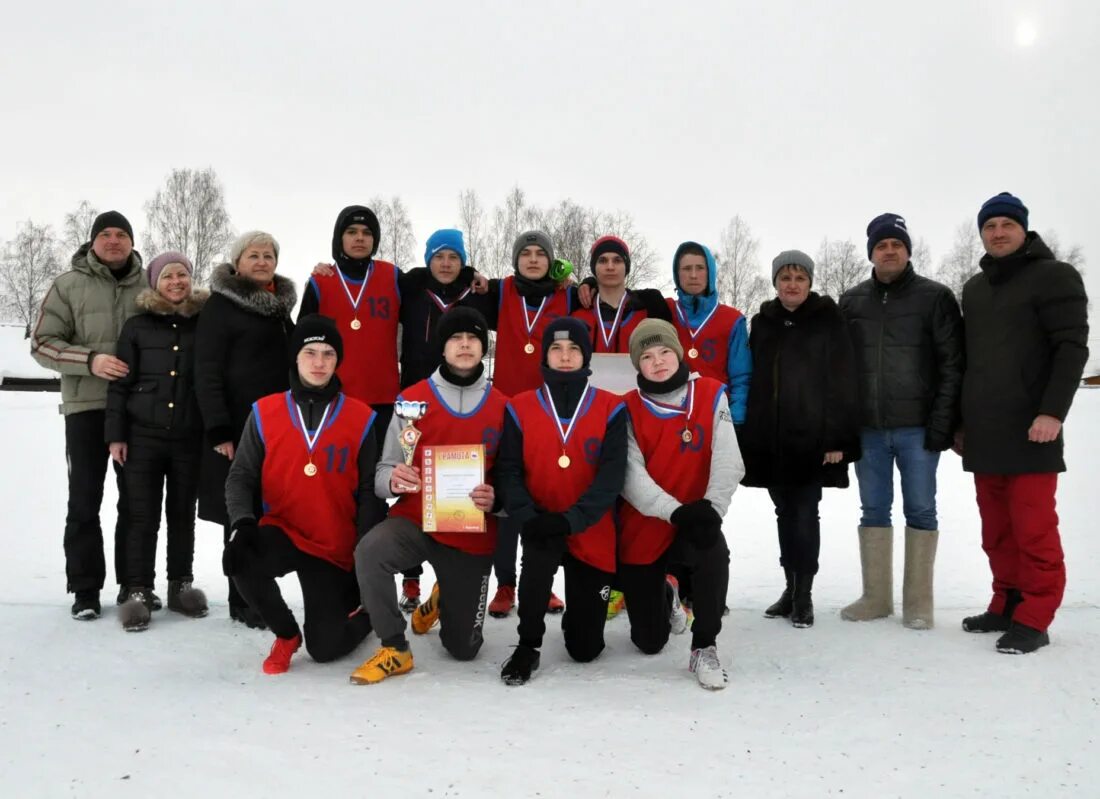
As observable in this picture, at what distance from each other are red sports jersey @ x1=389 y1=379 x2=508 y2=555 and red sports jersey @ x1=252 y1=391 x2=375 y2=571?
11.9 inches

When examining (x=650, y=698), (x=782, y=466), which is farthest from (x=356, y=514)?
(x=782, y=466)

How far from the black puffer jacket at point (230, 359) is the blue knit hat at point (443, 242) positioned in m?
1.03

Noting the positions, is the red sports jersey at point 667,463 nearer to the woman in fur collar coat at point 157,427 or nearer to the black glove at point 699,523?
the black glove at point 699,523

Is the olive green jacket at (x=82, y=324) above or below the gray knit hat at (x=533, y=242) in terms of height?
below

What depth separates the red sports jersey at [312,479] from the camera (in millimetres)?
4117

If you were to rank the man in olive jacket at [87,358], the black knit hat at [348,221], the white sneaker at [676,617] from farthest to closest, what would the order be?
the black knit hat at [348,221] < the man in olive jacket at [87,358] < the white sneaker at [676,617]

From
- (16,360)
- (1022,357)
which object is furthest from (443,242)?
(16,360)

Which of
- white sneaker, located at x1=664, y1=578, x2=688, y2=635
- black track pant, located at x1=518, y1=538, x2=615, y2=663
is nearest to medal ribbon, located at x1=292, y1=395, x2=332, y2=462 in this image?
black track pant, located at x1=518, y1=538, x2=615, y2=663

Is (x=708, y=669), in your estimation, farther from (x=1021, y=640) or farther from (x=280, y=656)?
(x=280, y=656)

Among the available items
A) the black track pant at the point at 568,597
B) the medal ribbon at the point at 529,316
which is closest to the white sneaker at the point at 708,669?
the black track pant at the point at 568,597

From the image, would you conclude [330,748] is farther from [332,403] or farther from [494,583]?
[494,583]

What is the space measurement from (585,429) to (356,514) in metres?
1.33

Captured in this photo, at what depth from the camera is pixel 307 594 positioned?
4.11m

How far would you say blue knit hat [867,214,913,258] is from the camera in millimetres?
4852
